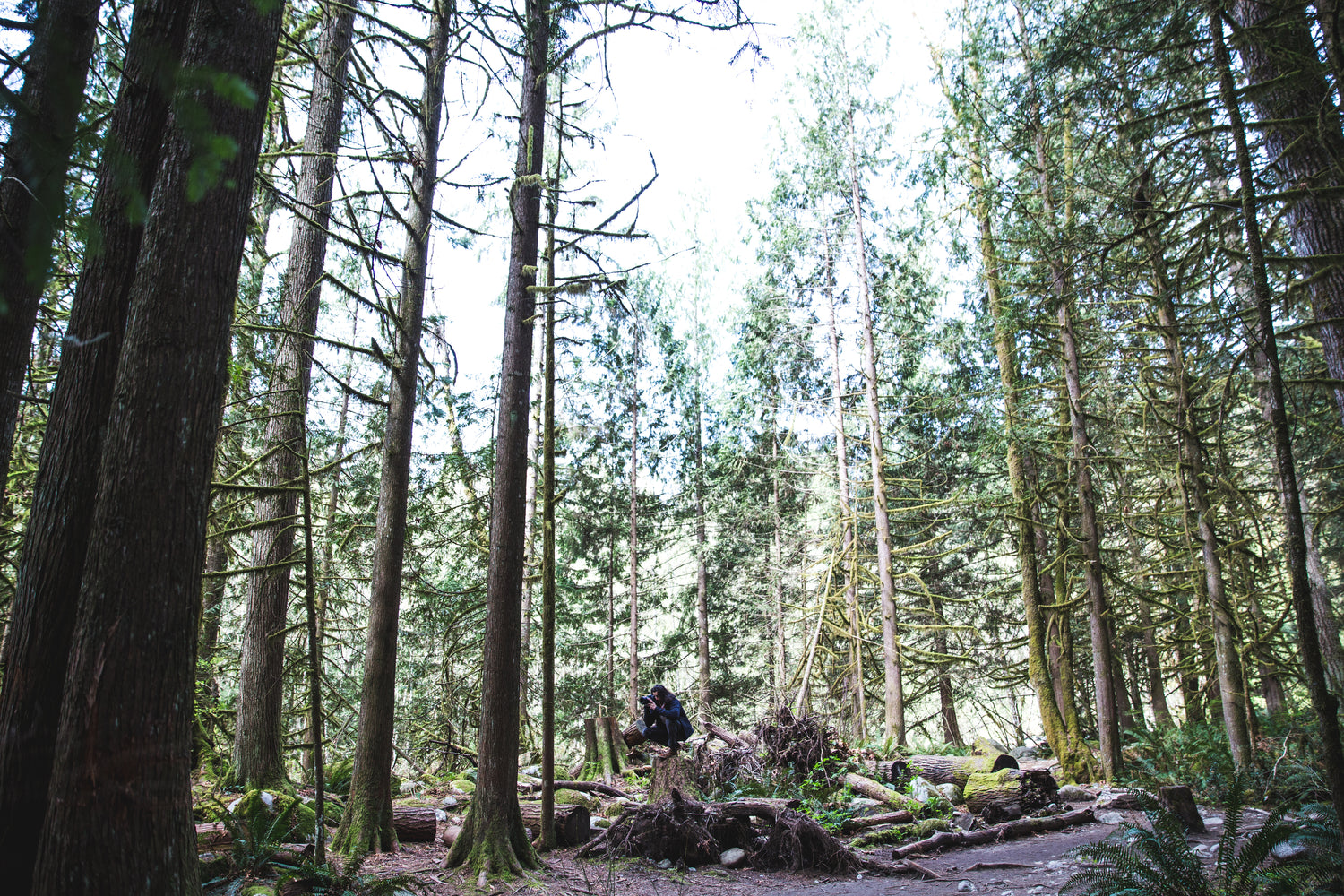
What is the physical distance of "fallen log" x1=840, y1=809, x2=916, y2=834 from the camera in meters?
8.45

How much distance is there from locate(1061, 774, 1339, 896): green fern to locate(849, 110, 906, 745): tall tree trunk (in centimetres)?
871

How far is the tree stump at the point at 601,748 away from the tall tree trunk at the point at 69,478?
9.36m

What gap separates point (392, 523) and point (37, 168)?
5.74 meters

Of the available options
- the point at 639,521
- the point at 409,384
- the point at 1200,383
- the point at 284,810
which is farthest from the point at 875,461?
the point at 284,810

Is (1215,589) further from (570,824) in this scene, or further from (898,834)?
(570,824)

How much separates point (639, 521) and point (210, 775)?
14156mm

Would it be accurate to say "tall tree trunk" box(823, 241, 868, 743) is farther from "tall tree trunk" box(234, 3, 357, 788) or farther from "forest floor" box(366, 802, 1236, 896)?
"tall tree trunk" box(234, 3, 357, 788)

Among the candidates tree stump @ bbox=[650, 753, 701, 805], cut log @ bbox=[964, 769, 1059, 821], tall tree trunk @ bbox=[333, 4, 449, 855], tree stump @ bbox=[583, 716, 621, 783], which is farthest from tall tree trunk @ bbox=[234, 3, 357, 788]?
cut log @ bbox=[964, 769, 1059, 821]

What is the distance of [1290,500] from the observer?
3.70 metres

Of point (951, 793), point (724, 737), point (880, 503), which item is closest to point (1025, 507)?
point (880, 503)

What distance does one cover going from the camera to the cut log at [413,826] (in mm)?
7621

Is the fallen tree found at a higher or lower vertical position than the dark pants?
lower

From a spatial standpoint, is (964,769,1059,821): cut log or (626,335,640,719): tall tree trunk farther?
(626,335,640,719): tall tree trunk

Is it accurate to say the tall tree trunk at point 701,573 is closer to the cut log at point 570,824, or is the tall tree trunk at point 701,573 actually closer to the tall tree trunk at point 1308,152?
the cut log at point 570,824
